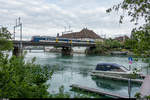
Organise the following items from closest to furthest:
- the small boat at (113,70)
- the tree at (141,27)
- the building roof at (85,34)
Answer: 1. the tree at (141,27)
2. the small boat at (113,70)
3. the building roof at (85,34)

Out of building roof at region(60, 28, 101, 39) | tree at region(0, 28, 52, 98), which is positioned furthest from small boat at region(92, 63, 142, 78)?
building roof at region(60, 28, 101, 39)

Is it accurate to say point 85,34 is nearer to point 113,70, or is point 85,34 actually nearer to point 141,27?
point 113,70

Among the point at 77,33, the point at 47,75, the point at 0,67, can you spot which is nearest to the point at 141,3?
the point at 0,67

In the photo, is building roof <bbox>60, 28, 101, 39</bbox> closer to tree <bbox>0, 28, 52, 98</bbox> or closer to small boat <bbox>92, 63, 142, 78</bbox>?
small boat <bbox>92, 63, 142, 78</bbox>

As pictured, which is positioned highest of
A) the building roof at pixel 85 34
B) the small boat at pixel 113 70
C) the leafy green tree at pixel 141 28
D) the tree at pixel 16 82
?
the building roof at pixel 85 34

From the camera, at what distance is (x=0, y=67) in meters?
6.04

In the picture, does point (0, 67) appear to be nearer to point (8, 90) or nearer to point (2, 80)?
point (2, 80)

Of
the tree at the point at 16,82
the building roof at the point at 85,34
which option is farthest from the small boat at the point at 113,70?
the building roof at the point at 85,34

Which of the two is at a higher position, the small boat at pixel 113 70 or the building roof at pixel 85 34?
the building roof at pixel 85 34

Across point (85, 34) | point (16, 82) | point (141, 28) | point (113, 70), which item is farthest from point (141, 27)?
point (85, 34)

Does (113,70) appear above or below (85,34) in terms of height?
below

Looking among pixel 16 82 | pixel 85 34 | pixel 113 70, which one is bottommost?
pixel 113 70

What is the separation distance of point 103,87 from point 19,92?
13.0 metres

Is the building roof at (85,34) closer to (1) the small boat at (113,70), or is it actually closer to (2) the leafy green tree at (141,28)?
(1) the small boat at (113,70)
